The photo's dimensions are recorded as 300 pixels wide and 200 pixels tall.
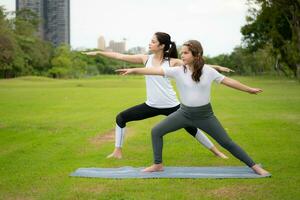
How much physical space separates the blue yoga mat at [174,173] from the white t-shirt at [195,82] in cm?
100

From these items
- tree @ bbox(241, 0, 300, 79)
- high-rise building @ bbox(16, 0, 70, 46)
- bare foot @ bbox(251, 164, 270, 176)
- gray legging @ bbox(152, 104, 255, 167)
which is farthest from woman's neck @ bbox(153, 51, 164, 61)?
high-rise building @ bbox(16, 0, 70, 46)

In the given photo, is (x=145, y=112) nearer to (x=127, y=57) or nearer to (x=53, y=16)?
(x=127, y=57)

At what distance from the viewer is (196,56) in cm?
734

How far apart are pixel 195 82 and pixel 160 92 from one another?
121 centimetres

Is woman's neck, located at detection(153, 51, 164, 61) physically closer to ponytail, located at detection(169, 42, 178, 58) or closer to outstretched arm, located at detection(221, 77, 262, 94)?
ponytail, located at detection(169, 42, 178, 58)

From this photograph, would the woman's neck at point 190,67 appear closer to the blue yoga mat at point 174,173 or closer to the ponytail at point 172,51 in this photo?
the ponytail at point 172,51

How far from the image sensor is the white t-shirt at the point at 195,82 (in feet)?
24.0

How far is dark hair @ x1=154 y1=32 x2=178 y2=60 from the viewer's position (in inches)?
331

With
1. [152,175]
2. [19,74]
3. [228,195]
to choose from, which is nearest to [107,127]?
[152,175]

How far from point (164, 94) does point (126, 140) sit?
11.3 feet

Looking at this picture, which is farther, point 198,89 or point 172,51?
point 172,51

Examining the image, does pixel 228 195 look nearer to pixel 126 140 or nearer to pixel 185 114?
pixel 185 114

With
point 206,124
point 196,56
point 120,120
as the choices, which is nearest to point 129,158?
point 120,120

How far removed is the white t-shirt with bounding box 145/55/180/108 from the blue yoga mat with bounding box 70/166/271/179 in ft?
3.47
